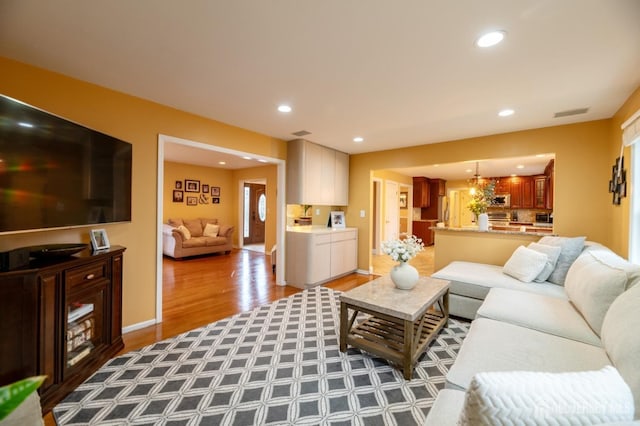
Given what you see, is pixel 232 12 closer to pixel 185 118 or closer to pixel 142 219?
pixel 185 118

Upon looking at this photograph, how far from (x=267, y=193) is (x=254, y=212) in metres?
1.52

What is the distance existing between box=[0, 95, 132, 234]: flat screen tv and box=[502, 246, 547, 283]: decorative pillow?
13.2 feet

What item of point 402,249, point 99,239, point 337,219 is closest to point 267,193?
point 337,219

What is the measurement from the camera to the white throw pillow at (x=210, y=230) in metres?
6.94

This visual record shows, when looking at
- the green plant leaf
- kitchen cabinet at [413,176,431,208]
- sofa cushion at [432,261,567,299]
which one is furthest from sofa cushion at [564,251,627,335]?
kitchen cabinet at [413,176,431,208]

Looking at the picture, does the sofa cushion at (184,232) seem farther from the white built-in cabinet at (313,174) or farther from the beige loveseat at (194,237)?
the white built-in cabinet at (313,174)

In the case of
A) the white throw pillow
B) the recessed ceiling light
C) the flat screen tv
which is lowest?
the white throw pillow

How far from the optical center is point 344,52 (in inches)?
75.4

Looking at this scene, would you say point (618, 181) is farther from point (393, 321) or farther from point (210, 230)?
point (210, 230)

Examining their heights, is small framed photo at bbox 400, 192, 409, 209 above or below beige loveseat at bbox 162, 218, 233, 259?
above

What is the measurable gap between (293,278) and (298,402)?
8.53ft

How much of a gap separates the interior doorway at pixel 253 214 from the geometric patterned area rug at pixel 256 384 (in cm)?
588

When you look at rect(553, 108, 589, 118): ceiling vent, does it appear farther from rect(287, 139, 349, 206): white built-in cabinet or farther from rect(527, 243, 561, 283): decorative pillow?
rect(287, 139, 349, 206): white built-in cabinet

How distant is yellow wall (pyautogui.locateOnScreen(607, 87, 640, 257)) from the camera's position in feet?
8.21
